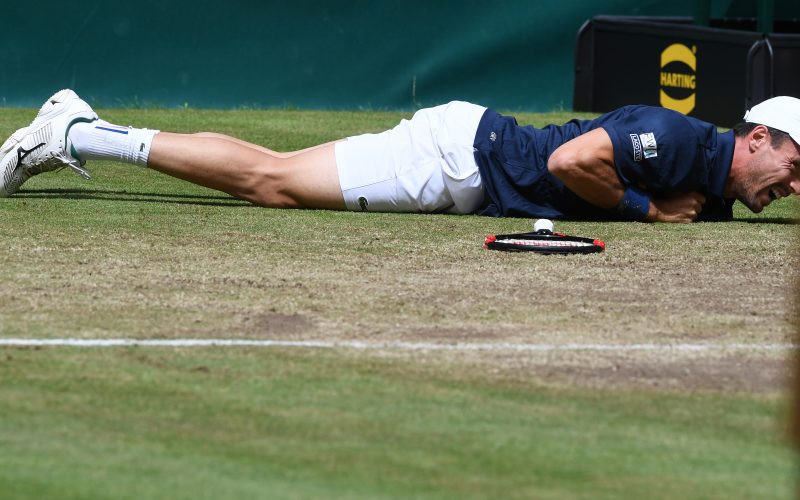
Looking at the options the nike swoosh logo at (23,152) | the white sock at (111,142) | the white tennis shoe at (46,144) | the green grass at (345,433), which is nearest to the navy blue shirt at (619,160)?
the white sock at (111,142)

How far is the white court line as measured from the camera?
384cm

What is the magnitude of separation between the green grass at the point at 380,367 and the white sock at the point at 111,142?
13.1 inches

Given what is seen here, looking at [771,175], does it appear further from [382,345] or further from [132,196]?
[132,196]

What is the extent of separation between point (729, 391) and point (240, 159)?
330 cm

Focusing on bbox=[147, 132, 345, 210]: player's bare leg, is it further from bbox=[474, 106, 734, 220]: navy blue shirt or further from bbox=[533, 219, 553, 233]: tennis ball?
bbox=[533, 219, 553, 233]: tennis ball

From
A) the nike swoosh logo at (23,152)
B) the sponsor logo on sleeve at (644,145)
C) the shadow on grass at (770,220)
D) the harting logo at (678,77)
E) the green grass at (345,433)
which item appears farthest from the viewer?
the harting logo at (678,77)

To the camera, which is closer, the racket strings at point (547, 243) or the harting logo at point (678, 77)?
the racket strings at point (547, 243)

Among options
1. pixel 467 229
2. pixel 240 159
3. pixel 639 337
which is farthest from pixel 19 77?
pixel 639 337

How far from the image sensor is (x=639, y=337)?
4.11 metres

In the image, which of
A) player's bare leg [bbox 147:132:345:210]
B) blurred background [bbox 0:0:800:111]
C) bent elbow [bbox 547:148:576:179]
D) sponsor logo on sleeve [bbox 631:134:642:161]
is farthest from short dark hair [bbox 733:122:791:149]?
blurred background [bbox 0:0:800:111]

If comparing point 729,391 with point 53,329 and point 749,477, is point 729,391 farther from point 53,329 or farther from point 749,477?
point 53,329

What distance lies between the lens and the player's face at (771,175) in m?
5.99

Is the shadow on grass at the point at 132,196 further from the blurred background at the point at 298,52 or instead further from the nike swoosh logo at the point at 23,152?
the blurred background at the point at 298,52

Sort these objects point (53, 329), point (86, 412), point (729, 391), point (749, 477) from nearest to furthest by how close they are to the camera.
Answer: point (749, 477)
point (86, 412)
point (729, 391)
point (53, 329)
